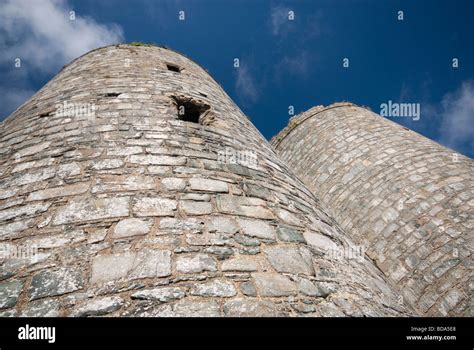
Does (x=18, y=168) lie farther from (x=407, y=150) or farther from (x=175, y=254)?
(x=407, y=150)

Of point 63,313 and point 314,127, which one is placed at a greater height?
point 314,127

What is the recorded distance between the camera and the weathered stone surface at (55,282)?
4.94 ft

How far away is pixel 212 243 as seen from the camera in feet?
6.10

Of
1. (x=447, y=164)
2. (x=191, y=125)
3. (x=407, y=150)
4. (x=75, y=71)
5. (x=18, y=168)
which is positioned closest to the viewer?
(x=18, y=168)

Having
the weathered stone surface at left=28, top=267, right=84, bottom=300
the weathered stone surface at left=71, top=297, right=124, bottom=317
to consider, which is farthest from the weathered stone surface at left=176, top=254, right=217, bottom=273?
the weathered stone surface at left=28, top=267, right=84, bottom=300

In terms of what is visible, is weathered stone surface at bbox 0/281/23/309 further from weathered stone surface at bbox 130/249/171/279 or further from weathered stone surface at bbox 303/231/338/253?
weathered stone surface at bbox 303/231/338/253

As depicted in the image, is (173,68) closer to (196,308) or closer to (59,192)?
(59,192)

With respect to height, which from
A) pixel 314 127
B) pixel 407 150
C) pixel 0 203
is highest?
pixel 314 127

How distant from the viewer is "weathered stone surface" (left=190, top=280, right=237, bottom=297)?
157 cm

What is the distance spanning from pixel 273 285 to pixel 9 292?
1.36 meters

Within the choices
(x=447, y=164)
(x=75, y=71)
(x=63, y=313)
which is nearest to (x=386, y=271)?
(x=447, y=164)

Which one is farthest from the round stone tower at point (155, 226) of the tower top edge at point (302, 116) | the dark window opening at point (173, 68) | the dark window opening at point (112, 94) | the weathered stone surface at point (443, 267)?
the tower top edge at point (302, 116)

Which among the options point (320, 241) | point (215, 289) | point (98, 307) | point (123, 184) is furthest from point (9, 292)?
point (320, 241)
